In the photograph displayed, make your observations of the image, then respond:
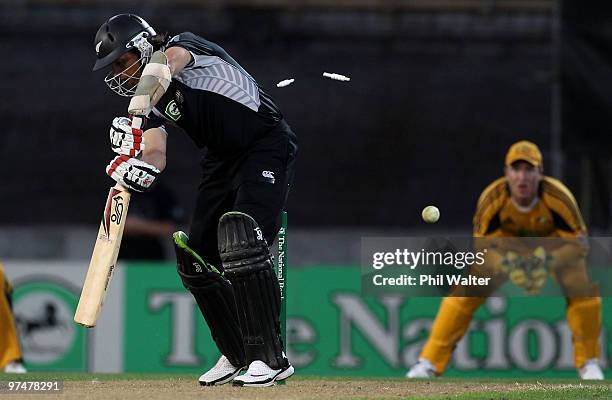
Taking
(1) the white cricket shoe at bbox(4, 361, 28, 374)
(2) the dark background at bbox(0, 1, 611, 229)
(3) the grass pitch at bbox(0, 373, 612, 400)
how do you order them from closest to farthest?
(3) the grass pitch at bbox(0, 373, 612, 400)
(1) the white cricket shoe at bbox(4, 361, 28, 374)
(2) the dark background at bbox(0, 1, 611, 229)

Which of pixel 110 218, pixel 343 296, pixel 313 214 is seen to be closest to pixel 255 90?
pixel 110 218

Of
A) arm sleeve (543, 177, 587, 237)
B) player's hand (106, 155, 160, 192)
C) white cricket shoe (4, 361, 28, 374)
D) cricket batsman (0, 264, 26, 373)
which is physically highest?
arm sleeve (543, 177, 587, 237)

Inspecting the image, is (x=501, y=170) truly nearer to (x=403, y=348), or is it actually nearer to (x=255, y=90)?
(x=403, y=348)

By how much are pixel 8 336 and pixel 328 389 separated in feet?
10.6

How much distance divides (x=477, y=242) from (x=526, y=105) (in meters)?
2.84

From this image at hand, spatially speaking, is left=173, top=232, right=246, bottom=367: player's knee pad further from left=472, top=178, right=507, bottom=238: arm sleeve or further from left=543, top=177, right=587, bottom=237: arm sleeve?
left=543, top=177, right=587, bottom=237: arm sleeve

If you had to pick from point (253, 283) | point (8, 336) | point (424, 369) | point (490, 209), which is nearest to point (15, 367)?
point (8, 336)

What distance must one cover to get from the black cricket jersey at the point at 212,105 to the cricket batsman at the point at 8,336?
3.08 meters

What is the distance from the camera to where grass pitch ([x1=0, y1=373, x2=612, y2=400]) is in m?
5.13

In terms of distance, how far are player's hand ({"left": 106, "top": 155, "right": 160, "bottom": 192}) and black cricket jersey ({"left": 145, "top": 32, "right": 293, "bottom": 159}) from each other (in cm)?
28

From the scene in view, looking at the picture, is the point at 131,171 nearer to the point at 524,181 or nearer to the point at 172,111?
the point at 172,111

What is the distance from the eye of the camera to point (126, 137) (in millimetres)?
5242

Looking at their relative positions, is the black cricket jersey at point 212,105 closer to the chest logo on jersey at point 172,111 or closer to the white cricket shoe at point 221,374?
the chest logo on jersey at point 172,111

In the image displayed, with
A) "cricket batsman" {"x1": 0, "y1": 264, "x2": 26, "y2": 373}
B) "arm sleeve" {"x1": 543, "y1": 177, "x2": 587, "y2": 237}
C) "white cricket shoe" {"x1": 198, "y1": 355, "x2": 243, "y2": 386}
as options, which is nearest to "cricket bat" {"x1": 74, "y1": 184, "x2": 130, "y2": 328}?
"white cricket shoe" {"x1": 198, "y1": 355, "x2": 243, "y2": 386}
